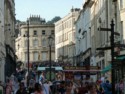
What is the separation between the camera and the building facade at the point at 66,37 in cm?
12548

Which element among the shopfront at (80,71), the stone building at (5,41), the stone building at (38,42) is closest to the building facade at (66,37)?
the stone building at (38,42)

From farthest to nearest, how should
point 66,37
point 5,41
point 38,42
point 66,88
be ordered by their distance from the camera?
point 38,42
point 66,37
point 5,41
point 66,88

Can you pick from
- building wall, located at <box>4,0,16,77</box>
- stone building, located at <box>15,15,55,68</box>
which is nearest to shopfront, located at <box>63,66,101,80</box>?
building wall, located at <box>4,0,16,77</box>

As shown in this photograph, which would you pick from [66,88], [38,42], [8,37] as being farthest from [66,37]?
[66,88]

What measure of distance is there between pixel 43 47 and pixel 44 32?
15.4 ft

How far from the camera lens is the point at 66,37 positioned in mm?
134750

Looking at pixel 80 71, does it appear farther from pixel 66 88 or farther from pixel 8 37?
pixel 8 37

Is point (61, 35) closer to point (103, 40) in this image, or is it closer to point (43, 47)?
point (43, 47)

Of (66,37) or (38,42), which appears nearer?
(66,37)

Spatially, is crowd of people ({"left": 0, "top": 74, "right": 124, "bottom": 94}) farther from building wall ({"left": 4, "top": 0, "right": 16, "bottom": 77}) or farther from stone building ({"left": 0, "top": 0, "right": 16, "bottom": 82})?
building wall ({"left": 4, "top": 0, "right": 16, "bottom": 77})

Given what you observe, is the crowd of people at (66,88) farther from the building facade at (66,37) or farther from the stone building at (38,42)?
the stone building at (38,42)

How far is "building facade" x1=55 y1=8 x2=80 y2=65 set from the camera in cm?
12548

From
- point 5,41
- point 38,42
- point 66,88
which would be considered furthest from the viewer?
point 38,42

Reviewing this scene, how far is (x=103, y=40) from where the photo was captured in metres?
57.9
